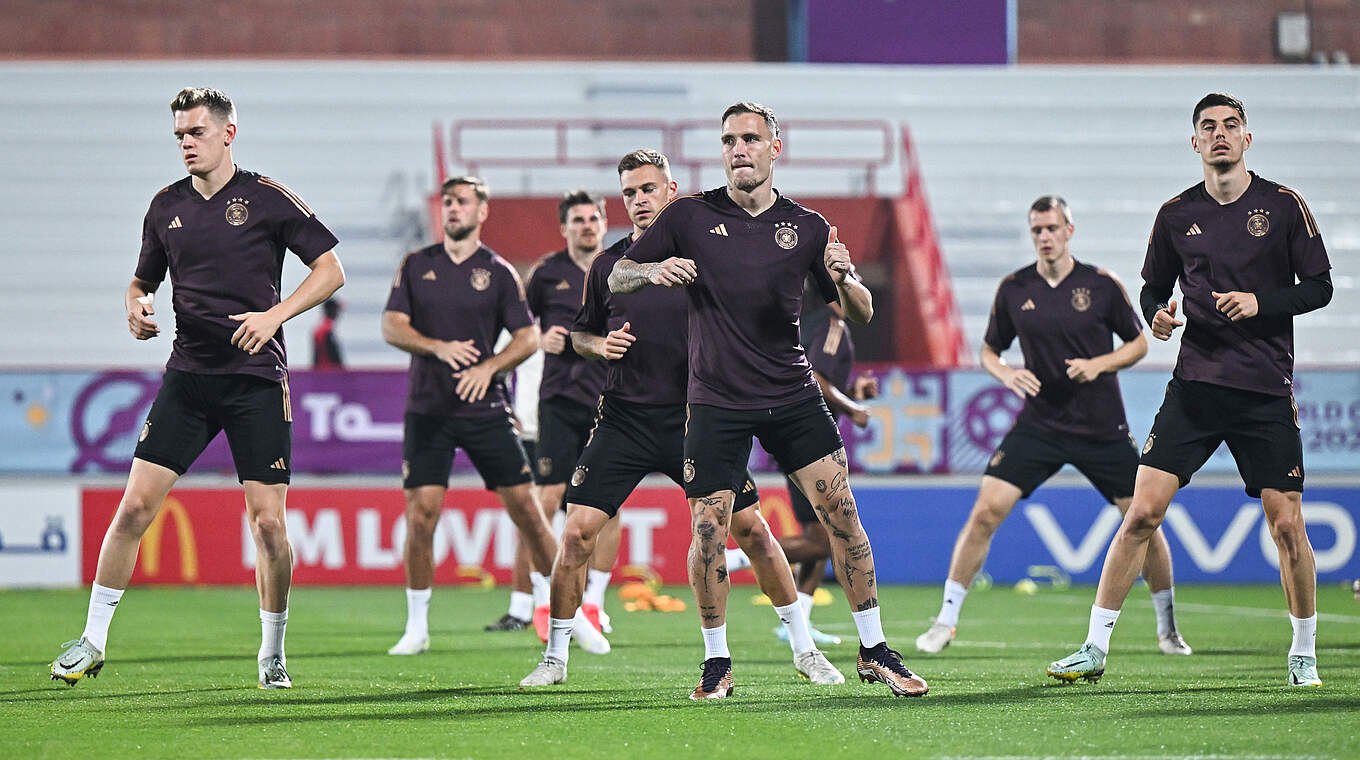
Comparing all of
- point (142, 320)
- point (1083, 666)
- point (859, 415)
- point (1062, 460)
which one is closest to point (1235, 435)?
point (1083, 666)

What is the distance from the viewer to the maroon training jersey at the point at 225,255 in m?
7.28

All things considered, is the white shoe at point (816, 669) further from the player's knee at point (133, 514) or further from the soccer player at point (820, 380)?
the player's knee at point (133, 514)

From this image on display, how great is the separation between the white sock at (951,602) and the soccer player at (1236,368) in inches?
75.5

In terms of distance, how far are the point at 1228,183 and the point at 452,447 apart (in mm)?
4401

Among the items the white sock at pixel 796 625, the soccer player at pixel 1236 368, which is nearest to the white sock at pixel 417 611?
the white sock at pixel 796 625

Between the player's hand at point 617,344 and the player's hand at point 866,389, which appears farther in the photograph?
the player's hand at point 866,389

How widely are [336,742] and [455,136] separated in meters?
16.6

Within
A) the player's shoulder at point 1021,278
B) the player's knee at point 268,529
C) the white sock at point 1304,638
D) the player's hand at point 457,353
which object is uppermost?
the player's shoulder at point 1021,278

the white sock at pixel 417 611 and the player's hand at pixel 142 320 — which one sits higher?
the player's hand at pixel 142 320

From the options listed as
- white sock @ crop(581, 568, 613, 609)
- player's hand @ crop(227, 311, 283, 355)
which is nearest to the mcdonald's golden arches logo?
white sock @ crop(581, 568, 613, 609)

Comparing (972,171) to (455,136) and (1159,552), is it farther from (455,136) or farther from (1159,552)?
(1159,552)

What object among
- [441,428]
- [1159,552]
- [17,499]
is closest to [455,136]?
[17,499]

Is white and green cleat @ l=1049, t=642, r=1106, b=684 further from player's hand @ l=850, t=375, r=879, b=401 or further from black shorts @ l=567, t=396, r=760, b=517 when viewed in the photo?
player's hand @ l=850, t=375, r=879, b=401

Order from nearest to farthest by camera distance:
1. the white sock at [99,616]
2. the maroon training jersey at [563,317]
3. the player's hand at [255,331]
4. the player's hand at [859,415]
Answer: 1. the player's hand at [255,331]
2. the white sock at [99,616]
3. the player's hand at [859,415]
4. the maroon training jersey at [563,317]
